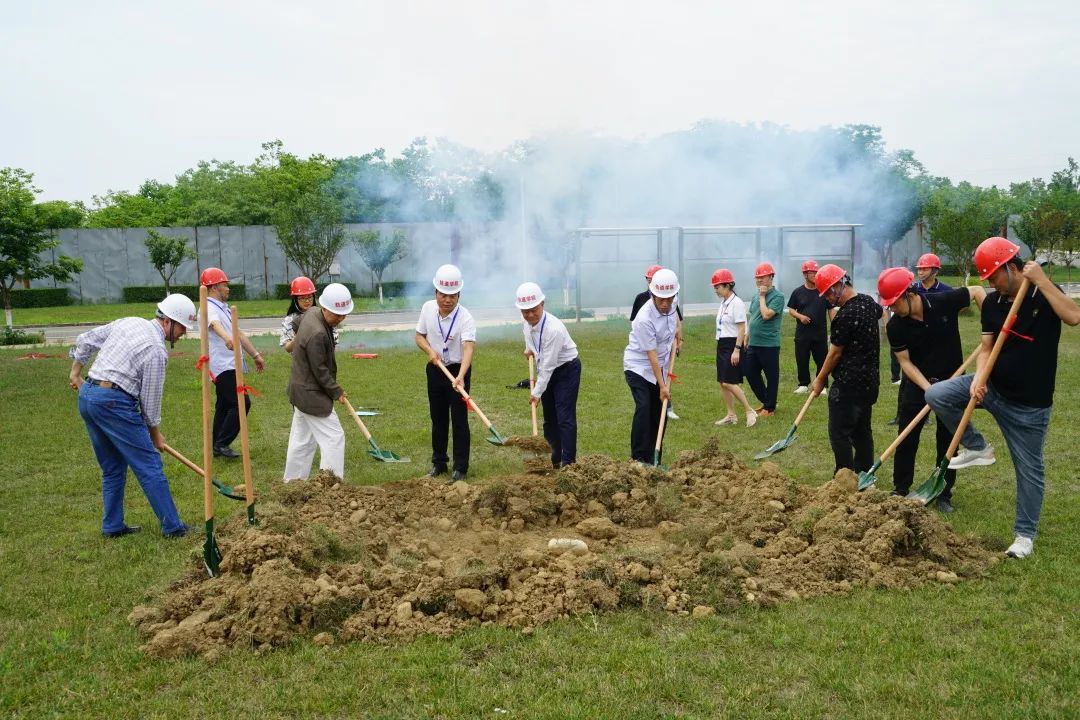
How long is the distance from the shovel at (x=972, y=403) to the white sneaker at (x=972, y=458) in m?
1.05

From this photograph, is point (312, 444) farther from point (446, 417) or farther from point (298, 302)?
point (298, 302)

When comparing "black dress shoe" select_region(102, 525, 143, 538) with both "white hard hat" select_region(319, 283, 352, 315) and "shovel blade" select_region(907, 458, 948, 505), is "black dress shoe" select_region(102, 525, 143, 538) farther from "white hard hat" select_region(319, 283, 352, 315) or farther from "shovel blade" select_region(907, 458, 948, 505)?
"shovel blade" select_region(907, 458, 948, 505)

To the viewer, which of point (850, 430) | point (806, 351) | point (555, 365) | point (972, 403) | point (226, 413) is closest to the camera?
point (972, 403)

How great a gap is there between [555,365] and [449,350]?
1098 millimetres

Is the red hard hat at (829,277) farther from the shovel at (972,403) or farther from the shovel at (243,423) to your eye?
the shovel at (243,423)

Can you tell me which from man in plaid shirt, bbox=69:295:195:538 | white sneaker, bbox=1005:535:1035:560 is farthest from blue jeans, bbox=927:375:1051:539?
man in plaid shirt, bbox=69:295:195:538

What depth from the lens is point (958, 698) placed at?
4.02 meters

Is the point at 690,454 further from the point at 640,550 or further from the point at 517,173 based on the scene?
the point at 517,173

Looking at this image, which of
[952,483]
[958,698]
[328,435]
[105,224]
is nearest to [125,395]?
[328,435]

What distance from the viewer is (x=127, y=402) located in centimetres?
657

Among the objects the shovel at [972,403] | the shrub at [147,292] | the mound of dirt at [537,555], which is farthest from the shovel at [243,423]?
the shrub at [147,292]

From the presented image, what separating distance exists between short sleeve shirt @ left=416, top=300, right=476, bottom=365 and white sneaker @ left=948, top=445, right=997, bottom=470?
4460 mm

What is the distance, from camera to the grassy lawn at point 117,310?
101 ft

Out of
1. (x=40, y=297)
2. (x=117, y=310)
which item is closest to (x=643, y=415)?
(x=117, y=310)
